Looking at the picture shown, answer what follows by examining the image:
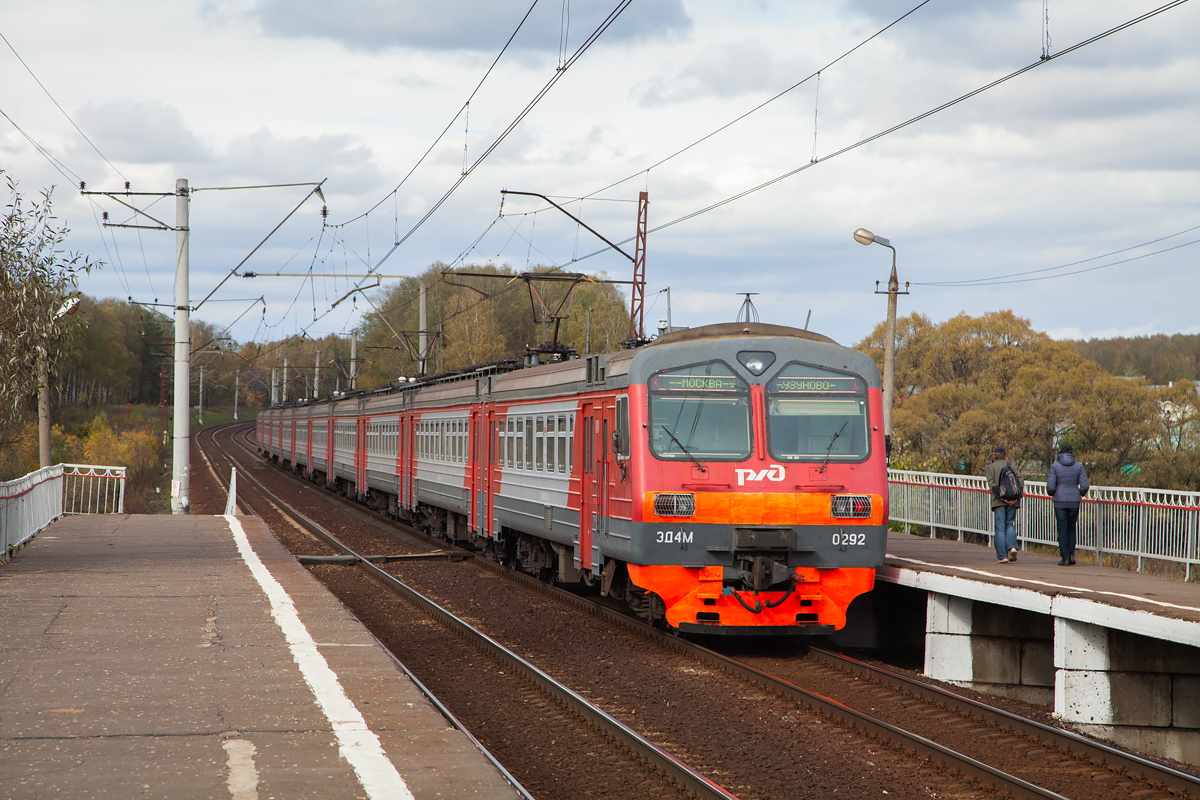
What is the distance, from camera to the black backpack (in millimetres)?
12867

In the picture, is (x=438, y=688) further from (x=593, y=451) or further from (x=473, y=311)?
(x=473, y=311)

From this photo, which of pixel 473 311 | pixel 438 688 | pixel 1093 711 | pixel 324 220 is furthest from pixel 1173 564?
pixel 473 311

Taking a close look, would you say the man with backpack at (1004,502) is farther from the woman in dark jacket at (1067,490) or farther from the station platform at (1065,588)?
the woman in dark jacket at (1067,490)

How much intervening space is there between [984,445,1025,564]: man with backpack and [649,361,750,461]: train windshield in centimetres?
381

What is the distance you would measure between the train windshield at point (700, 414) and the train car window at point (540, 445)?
156 inches

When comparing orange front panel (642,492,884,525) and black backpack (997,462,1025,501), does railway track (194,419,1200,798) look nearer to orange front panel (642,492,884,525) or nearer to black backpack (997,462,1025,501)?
orange front panel (642,492,884,525)

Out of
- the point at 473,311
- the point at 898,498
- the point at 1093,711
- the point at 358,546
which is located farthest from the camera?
the point at 473,311

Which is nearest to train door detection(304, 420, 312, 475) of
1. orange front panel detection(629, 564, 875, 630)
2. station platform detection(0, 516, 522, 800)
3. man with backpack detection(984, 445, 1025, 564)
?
station platform detection(0, 516, 522, 800)

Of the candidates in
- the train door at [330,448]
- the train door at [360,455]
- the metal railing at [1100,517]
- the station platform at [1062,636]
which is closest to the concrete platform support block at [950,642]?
the station platform at [1062,636]

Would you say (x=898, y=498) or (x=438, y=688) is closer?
(x=438, y=688)

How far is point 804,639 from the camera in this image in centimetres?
1245

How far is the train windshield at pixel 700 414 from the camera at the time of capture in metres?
10.6

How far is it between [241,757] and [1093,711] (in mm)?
6416

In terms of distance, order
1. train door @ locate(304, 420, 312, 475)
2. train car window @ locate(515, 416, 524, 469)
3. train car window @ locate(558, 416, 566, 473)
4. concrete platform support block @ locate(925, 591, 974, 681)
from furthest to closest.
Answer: train door @ locate(304, 420, 312, 475), train car window @ locate(515, 416, 524, 469), train car window @ locate(558, 416, 566, 473), concrete platform support block @ locate(925, 591, 974, 681)
